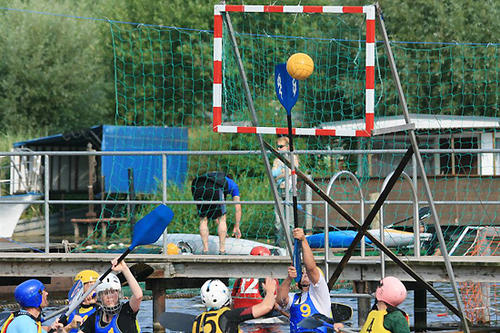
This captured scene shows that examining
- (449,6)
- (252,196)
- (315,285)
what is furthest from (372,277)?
(449,6)

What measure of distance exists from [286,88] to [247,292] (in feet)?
15.1

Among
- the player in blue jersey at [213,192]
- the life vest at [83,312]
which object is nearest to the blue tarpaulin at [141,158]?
the player in blue jersey at [213,192]

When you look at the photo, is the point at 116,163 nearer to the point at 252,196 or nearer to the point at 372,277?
the point at 252,196

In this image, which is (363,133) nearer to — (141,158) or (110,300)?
(110,300)

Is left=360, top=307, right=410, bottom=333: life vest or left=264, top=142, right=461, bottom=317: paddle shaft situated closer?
left=360, top=307, right=410, bottom=333: life vest

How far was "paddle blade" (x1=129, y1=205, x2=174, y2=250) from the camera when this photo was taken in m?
6.84

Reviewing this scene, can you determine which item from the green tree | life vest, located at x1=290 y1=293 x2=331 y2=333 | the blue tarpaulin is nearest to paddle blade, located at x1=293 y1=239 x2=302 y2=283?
life vest, located at x1=290 y1=293 x2=331 y2=333

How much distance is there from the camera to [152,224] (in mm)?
6852

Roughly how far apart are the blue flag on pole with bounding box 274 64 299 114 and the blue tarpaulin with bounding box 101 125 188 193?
1783 centimetres

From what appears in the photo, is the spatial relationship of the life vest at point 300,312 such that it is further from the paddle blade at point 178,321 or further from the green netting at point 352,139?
the green netting at point 352,139

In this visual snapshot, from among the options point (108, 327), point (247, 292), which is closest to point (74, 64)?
point (247, 292)

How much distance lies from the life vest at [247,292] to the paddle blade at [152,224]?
3.87 metres

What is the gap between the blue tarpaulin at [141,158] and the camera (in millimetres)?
25312

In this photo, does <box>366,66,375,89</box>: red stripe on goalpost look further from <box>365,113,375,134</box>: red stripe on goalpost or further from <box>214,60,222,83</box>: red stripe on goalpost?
<box>214,60,222,83</box>: red stripe on goalpost
